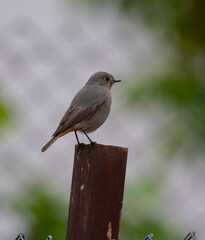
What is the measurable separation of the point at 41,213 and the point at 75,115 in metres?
0.92

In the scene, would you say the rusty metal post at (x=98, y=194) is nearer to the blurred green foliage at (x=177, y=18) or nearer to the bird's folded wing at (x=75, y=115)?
the bird's folded wing at (x=75, y=115)

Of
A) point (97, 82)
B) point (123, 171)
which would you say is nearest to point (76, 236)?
point (123, 171)

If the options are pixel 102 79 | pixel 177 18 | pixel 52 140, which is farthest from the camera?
pixel 102 79

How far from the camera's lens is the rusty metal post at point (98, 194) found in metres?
4.54

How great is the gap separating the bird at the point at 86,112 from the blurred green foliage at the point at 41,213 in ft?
1.69

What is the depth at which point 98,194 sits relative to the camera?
4.57 meters

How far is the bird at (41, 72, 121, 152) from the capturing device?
20.0 feet

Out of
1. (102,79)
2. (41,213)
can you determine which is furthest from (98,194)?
(102,79)

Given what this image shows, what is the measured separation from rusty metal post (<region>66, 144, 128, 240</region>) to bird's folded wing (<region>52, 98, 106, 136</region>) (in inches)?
53.0

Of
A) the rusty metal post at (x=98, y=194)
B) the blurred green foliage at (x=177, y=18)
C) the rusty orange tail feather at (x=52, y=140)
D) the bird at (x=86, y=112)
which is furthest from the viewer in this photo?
the bird at (x=86, y=112)

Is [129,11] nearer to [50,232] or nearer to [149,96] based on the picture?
[149,96]

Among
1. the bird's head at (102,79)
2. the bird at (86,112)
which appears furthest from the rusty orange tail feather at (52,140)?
the bird's head at (102,79)

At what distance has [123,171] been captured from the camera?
4.67 m

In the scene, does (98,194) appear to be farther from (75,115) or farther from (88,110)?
(88,110)
